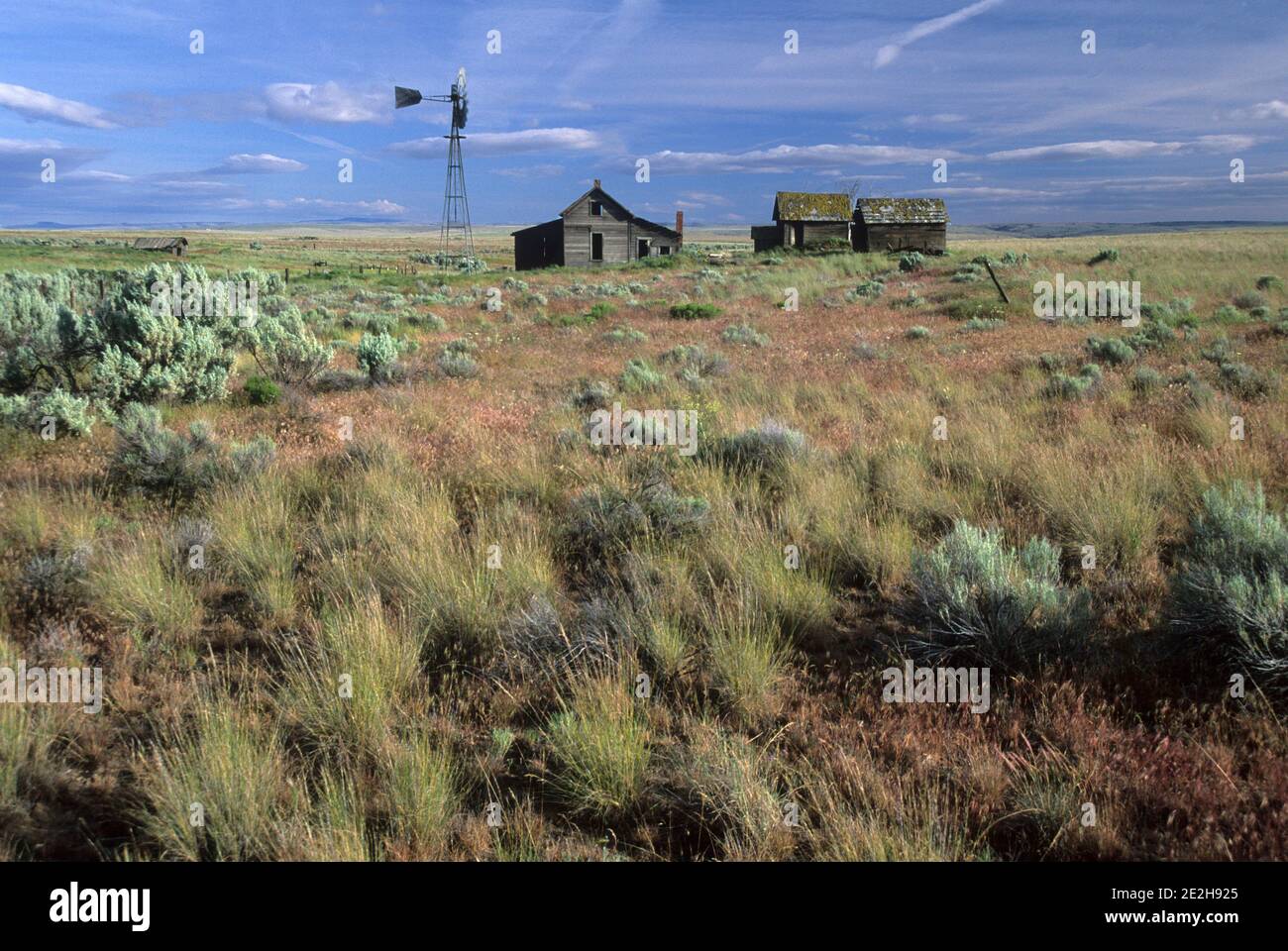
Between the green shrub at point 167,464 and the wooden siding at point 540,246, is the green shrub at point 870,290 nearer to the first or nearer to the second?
the green shrub at point 167,464

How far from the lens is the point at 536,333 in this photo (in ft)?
57.8

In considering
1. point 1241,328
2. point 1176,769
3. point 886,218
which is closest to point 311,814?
point 1176,769

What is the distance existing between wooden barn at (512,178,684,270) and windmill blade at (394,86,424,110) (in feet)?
34.3

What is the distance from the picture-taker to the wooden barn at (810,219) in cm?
4762

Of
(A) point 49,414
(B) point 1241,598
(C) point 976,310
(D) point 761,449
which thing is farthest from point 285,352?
(C) point 976,310

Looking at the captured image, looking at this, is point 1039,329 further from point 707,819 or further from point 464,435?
point 707,819

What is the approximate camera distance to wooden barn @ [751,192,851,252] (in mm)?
47625

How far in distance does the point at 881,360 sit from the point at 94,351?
38.2 ft

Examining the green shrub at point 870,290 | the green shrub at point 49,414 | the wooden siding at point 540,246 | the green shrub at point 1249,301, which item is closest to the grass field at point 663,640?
the green shrub at point 49,414

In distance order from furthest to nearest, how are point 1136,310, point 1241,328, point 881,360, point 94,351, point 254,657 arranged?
1. point 1136,310
2. point 1241,328
3. point 881,360
4. point 94,351
5. point 254,657

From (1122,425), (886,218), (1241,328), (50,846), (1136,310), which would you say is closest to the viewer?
(50,846)

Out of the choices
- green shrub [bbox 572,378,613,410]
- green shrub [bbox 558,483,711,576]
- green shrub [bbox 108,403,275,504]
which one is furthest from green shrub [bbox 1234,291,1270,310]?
green shrub [bbox 108,403,275,504]

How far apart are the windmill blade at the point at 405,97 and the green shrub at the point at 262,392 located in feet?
142

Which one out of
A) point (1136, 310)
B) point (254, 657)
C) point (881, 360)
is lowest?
point (254, 657)
